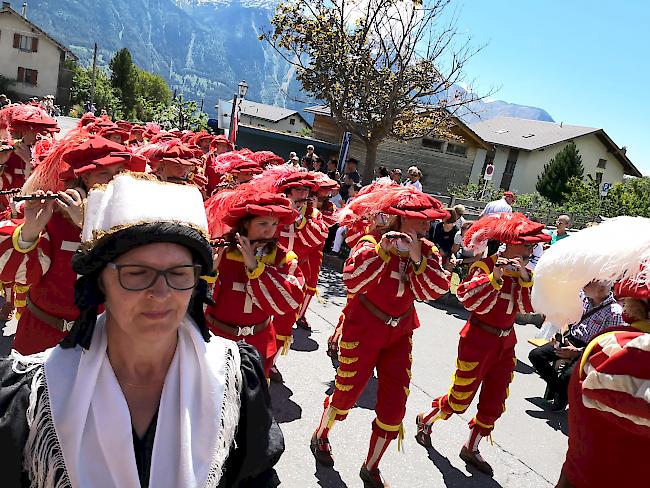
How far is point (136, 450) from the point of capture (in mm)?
1596

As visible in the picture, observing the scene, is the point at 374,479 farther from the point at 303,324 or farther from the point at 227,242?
the point at 303,324

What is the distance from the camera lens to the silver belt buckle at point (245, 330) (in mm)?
3430

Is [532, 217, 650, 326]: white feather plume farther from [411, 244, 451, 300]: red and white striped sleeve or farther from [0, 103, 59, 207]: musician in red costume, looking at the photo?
[0, 103, 59, 207]: musician in red costume

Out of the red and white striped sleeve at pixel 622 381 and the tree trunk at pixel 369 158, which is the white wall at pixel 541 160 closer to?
the tree trunk at pixel 369 158

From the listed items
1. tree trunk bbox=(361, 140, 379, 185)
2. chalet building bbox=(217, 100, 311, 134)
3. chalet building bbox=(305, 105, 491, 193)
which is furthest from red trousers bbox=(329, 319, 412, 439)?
chalet building bbox=(217, 100, 311, 134)

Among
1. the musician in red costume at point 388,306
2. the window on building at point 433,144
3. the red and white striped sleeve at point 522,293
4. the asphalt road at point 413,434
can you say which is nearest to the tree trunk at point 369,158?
the asphalt road at point 413,434

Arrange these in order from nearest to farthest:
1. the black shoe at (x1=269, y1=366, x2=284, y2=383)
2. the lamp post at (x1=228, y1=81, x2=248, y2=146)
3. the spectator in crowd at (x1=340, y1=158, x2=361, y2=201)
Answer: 1. the black shoe at (x1=269, y1=366, x2=284, y2=383)
2. the spectator in crowd at (x1=340, y1=158, x2=361, y2=201)
3. the lamp post at (x1=228, y1=81, x2=248, y2=146)

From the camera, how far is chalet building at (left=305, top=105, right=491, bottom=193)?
33.9m

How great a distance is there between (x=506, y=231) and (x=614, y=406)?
2161 millimetres

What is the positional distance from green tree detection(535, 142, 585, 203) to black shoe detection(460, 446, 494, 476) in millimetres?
35215

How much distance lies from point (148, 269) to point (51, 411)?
47 centimetres

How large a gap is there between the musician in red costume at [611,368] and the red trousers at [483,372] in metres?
1.63

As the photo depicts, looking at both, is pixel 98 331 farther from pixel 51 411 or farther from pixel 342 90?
pixel 342 90

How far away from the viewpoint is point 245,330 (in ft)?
11.3
